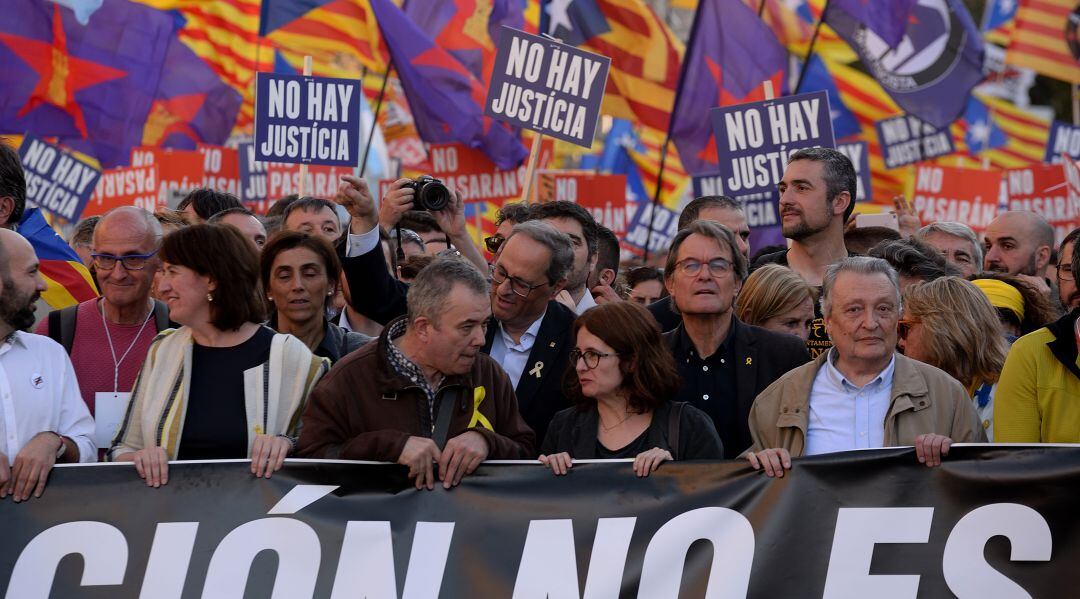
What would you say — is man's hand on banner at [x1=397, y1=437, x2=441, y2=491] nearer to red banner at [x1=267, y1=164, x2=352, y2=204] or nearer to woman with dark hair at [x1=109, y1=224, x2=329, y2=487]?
woman with dark hair at [x1=109, y1=224, x2=329, y2=487]

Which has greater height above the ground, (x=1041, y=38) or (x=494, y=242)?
(x=1041, y=38)

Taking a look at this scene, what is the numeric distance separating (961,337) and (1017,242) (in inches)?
146

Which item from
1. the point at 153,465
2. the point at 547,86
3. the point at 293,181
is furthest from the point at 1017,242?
the point at 293,181

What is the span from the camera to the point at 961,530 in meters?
4.97

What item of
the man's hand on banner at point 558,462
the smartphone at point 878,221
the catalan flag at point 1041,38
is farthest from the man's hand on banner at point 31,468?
the catalan flag at point 1041,38

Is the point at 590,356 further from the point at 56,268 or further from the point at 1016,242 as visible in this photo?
the point at 1016,242

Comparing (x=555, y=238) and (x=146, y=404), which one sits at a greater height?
(x=555, y=238)

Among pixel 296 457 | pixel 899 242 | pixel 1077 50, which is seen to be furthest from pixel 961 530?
pixel 1077 50

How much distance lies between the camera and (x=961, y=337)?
605 centimetres

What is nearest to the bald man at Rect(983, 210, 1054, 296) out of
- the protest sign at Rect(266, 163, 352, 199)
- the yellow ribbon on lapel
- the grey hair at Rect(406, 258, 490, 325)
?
the grey hair at Rect(406, 258, 490, 325)

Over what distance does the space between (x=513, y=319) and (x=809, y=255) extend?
2115mm

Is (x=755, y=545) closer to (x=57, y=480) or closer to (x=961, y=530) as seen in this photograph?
(x=961, y=530)

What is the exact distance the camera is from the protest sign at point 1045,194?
14.6 m

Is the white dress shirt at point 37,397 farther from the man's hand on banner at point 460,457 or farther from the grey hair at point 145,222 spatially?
the man's hand on banner at point 460,457
